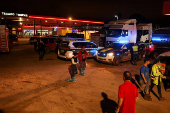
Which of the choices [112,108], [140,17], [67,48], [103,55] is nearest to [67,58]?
[67,48]

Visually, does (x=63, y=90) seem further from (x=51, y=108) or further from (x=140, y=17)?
(x=140, y=17)

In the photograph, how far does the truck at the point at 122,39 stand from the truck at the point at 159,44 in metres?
1.02

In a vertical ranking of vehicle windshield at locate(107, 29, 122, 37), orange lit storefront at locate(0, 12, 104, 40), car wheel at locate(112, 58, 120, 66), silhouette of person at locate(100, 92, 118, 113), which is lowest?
silhouette of person at locate(100, 92, 118, 113)

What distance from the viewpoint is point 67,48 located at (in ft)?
42.7

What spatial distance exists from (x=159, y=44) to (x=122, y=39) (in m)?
3.96

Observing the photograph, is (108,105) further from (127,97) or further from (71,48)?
(71,48)

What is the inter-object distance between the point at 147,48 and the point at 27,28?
5029 cm

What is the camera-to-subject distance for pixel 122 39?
17.1 m

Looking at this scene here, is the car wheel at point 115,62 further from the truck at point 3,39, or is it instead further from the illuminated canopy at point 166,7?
the truck at point 3,39

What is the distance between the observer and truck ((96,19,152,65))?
39.1 feet

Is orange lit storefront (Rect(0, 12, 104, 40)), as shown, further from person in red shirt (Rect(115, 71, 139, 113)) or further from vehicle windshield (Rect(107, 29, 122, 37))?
person in red shirt (Rect(115, 71, 139, 113))

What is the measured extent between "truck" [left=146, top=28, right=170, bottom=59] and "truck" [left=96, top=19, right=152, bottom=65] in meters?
1.02

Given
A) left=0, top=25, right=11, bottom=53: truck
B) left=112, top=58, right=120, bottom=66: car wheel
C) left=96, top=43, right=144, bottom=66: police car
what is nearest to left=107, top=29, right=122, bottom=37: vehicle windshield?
left=96, top=43, right=144, bottom=66: police car

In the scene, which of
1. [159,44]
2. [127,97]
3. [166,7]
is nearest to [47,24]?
[159,44]
